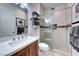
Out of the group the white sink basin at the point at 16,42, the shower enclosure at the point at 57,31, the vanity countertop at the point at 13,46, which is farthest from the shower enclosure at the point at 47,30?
the white sink basin at the point at 16,42

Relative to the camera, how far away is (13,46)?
4.18ft

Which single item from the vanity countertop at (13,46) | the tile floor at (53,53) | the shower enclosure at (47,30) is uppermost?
the shower enclosure at (47,30)

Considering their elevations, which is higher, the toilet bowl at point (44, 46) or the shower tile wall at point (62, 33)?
the shower tile wall at point (62, 33)

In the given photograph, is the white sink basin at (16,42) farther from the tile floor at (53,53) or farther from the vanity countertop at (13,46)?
the tile floor at (53,53)

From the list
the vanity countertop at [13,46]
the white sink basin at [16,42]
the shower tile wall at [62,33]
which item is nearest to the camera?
the vanity countertop at [13,46]

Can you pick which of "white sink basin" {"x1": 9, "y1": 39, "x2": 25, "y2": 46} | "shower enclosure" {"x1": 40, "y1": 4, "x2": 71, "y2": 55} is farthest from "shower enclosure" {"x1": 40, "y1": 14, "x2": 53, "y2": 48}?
"white sink basin" {"x1": 9, "y1": 39, "x2": 25, "y2": 46}

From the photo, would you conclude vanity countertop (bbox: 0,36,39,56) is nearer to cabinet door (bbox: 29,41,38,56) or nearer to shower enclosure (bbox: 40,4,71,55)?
cabinet door (bbox: 29,41,38,56)

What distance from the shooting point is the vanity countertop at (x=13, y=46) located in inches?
44.3

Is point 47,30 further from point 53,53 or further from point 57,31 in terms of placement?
point 53,53

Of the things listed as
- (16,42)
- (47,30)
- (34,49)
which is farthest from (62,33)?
(16,42)

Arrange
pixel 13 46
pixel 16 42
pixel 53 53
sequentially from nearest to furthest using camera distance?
pixel 13 46, pixel 16 42, pixel 53 53

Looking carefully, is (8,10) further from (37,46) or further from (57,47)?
(57,47)

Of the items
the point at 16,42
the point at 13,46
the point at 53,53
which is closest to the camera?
the point at 13,46

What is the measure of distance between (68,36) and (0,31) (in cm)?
100
